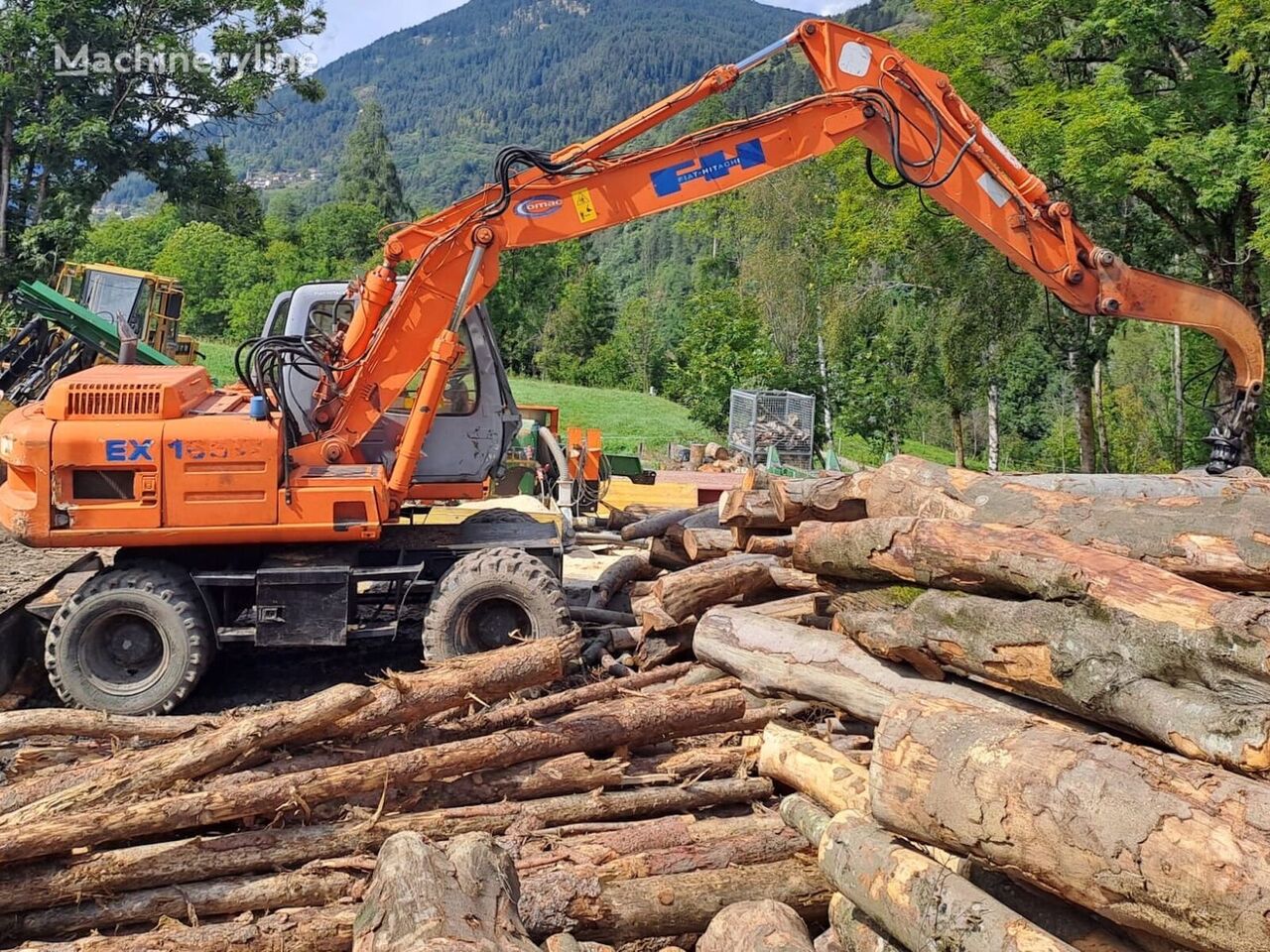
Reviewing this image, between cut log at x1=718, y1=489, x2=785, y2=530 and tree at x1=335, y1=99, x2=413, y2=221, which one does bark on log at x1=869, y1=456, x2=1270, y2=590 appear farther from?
tree at x1=335, y1=99, x2=413, y2=221

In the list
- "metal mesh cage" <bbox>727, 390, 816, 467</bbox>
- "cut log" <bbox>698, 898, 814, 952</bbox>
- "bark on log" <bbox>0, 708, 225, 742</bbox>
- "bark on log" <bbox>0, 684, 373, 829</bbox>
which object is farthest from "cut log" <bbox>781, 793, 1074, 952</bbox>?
"metal mesh cage" <bbox>727, 390, 816, 467</bbox>

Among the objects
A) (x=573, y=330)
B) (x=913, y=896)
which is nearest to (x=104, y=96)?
(x=913, y=896)

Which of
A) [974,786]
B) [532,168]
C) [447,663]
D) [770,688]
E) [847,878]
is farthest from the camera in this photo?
[532,168]

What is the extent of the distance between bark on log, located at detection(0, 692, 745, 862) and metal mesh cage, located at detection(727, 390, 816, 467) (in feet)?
51.2

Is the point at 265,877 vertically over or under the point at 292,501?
under

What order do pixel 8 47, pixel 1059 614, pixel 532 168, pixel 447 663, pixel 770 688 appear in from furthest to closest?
pixel 8 47, pixel 532 168, pixel 770 688, pixel 447 663, pixel 1059 614

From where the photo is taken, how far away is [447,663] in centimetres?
524

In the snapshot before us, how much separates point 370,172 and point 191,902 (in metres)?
87.7

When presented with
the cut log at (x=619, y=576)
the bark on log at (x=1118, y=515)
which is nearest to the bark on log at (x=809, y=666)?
the bark on log at (x=1118, y=515)

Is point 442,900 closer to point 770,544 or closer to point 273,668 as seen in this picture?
point 770,544

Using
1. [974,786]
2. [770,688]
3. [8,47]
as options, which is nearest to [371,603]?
[770,688]

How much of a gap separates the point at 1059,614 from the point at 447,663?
290 centimetres

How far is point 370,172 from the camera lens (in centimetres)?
8512

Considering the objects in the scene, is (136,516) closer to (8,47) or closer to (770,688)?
(770,688)
